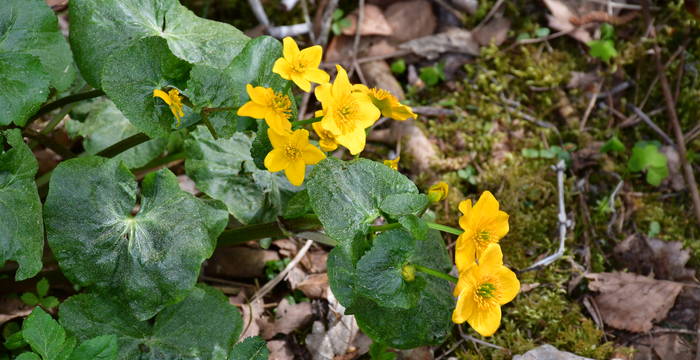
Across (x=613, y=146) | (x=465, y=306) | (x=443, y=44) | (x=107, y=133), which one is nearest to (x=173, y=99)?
(x=107, y=133)

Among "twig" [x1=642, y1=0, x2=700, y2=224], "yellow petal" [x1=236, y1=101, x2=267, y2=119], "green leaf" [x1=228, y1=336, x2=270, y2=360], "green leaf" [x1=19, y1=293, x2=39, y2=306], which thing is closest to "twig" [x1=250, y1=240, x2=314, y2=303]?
"green leaf" [x1=228, y1=336, x2=270, y2=360]

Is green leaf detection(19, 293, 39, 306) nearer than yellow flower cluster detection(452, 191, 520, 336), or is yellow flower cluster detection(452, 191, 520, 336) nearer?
yellow flower cluster detection(452, 191, 520, 336)

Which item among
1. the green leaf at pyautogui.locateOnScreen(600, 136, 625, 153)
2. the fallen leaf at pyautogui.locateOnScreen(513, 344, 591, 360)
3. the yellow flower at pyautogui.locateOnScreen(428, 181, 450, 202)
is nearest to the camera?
the yellow flower at pyautogui.locateOnScreen(428, 181, 450, 202)

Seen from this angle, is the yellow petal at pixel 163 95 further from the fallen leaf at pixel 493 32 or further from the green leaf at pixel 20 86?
the fallen leaf at pixel 493 32

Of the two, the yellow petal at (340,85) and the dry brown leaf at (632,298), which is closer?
the yellow petal at (340,85)

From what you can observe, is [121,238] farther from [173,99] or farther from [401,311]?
[401,311]

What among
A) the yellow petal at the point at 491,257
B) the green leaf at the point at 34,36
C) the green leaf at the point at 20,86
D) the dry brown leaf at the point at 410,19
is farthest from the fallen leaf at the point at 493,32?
the green leaf at the point at 20,86

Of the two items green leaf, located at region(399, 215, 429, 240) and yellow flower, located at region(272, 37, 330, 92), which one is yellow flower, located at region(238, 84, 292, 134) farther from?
green leaf, located at region(399, 215, 429, 240)
